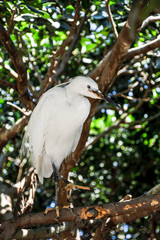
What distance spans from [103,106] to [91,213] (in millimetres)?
1554

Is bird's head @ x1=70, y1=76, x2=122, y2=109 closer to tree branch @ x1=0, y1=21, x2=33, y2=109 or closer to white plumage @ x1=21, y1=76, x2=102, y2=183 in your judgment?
white plumage @ x1=21, y1=76, x2=102, y2=183

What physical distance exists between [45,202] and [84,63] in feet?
5.26

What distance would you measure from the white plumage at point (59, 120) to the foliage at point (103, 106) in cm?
63

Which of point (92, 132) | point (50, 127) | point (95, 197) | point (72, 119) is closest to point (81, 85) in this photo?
point (72, 119)

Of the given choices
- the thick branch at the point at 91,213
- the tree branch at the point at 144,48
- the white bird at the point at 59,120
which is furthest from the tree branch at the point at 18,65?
the thick branch at the point at 91,213

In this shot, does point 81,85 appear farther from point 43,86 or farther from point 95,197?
point 95,197

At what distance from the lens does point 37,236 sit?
2.37m

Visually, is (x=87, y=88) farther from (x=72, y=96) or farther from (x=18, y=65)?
(x=18, y=65)

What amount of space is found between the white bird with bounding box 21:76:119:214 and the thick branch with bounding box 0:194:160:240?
50 centimetres

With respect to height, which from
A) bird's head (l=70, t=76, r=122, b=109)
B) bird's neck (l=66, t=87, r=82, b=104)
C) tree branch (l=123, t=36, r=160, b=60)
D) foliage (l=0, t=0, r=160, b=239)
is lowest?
foliage (l=0, t=0, r=160, b=239)

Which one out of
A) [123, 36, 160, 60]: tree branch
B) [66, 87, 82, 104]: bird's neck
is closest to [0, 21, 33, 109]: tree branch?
[66, 87, 82, 104]: bird's neck

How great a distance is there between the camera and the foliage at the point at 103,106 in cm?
311

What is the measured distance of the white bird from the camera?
7.35 feet

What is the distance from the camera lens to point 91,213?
194cm
